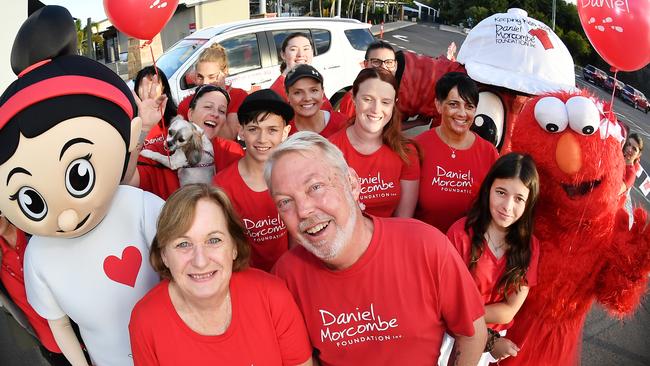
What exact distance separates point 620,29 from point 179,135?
2075 mm

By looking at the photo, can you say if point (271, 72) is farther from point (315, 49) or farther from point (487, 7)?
point (487, 7)

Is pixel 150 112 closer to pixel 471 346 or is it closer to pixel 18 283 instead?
pixel 18 283

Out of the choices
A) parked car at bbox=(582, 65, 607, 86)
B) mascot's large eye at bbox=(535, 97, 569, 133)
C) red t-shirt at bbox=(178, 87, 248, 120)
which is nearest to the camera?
mascot's large eye at bbox=(535, 97, 569, 133)

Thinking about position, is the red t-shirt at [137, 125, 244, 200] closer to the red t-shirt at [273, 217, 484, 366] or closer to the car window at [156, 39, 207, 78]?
the red t-shirt at [273, 217, 484, 366]

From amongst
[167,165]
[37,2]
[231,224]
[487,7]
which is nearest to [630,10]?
[231,224]

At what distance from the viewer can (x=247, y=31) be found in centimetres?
744

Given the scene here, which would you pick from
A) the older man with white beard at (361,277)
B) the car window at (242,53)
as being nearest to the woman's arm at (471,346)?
the older man with white beard at (361,277)

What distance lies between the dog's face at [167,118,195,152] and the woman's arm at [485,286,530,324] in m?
1.62

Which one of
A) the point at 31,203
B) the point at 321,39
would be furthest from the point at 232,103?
the point at 321,39

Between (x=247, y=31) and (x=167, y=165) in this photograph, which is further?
(x=247, y=31)

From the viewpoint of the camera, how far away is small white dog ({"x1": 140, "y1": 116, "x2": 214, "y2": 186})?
7.72ft

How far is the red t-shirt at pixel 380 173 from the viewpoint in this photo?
8.16 feet

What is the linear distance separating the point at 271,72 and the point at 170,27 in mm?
15468

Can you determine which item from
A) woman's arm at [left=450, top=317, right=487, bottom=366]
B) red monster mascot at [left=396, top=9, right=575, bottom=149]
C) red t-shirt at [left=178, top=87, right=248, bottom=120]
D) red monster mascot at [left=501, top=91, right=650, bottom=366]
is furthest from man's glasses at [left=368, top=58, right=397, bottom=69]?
woman's arm at [left=450, top=317, right=487, bottom=366]
